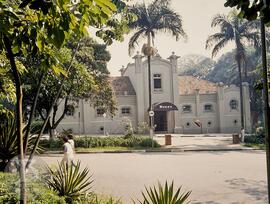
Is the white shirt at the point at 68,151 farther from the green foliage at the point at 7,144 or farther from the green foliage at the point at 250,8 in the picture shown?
the green foliage at the point at 250,8

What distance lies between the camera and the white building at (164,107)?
1683 inches

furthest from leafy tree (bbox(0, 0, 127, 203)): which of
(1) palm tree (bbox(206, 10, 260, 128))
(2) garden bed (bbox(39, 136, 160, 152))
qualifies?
(1) palm tree (bbox(206, 10, 260, 128))

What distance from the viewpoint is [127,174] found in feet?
45.0

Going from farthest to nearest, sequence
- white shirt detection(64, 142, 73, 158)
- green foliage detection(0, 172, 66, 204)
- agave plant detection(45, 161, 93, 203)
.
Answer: white shirt detection(64, 142, 73, 158)
agave plant detection(45, 161, 93, 203)
green foliage detection(0, 172, 66, 204)

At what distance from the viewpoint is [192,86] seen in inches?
1875

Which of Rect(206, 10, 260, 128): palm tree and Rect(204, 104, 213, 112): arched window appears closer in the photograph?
Rect(206, 10, 260, 128): palm tree

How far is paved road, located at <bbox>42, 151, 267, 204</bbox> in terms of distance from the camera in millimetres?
10000

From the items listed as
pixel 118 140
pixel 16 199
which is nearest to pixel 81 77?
pixel 118 140

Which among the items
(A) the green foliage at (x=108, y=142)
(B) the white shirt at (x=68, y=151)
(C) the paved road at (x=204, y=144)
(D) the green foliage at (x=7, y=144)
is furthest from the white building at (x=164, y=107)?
(D) the green foliage at (x=7, y=144)

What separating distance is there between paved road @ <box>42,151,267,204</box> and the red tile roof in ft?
90.8

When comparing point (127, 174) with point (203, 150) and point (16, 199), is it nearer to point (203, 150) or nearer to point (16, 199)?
point (16, 199)

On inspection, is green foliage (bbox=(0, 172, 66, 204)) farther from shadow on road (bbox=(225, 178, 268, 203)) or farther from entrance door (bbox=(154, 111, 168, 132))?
entrance door (bbox=(154, 111, 168, 132))

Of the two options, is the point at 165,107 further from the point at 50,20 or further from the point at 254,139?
the point at 50,20

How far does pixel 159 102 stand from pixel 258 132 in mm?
16190
